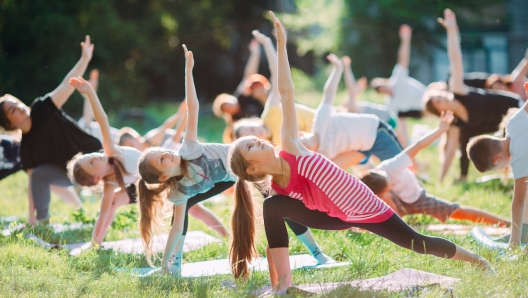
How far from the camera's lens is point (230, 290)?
11.7 ft

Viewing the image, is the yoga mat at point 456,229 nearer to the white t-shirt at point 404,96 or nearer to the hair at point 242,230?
the hair at point 242,230

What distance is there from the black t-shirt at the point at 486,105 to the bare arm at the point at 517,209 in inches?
108

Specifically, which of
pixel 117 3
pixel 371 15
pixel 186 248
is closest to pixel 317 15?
pixel 371 15

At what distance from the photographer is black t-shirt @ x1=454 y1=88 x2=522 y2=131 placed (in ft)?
21.9

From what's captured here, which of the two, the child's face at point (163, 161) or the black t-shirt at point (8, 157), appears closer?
the child's face at point (163, 161)

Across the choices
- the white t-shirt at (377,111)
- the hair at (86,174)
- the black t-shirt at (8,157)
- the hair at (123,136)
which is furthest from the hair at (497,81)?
the black t-shirt at (8,157)

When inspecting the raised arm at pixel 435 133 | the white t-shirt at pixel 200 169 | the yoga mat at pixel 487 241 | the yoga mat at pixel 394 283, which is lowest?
the yoga mat at pixel 394 283

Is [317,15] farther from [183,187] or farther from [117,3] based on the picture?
[183,187]

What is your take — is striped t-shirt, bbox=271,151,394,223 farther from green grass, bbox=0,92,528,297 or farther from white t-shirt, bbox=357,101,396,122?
white t-shirt, bbox=357,101,396,122

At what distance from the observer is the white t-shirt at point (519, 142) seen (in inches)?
160

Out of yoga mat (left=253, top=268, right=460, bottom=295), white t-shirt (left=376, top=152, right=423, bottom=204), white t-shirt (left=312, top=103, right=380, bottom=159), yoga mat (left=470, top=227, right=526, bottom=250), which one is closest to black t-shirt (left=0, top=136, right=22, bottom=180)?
white t-shirt (left=312, top=103, right=380, bottom=159)

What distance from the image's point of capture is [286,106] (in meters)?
3.55

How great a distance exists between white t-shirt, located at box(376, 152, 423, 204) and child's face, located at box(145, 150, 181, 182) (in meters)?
1.91

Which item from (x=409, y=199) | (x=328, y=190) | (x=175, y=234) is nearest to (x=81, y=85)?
(x=175, y=234)
